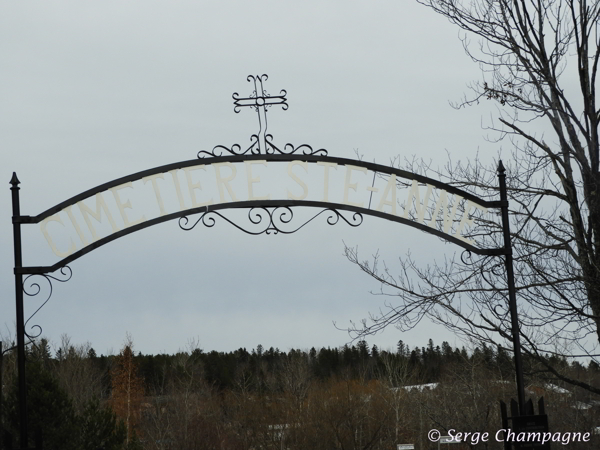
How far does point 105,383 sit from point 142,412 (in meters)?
10.5

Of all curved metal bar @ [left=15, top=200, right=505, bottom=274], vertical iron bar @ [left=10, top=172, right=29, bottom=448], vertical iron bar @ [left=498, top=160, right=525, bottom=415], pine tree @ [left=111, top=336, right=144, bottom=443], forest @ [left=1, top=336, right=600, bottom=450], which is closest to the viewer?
vertical iron bar @ [left=10, top=172, right=29, bottom=448]

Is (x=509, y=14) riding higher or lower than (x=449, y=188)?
higher

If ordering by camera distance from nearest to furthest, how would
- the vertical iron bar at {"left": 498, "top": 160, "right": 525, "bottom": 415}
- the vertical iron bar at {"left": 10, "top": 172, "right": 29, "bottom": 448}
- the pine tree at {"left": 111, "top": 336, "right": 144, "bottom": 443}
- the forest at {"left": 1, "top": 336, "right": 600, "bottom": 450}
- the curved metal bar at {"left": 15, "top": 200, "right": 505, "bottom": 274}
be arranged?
the vertical iron bar at {"left": 10, "top": 172, "right": 29, "bottom": 448} < the vertical iron bar at {"left": 498, "top": 160, "right": 525, "bottom": 415} < the curved metal bar at {"left": 15, "top": 200, "right": 505, "bottom": 274} < the forest at {"left": 1, "top": 336, "right": 600, "bottom": 450} < the pine tree at {"left": 111, "top": 336, "right": 144, "bottom": 443}

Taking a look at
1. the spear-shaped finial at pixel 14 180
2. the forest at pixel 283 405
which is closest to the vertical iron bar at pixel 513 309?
the forest at pixel 283 405

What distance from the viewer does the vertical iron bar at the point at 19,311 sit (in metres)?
6.32

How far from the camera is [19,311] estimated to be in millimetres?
6492

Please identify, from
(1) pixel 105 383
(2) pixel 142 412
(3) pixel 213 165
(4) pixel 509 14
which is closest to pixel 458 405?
(4) pixel 509 14

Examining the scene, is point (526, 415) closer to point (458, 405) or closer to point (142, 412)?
point (458, 405)

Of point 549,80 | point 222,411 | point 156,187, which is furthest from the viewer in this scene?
point 222,411

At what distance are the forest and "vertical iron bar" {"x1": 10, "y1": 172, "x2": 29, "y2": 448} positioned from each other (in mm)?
332

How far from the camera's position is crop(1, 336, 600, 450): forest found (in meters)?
17.0

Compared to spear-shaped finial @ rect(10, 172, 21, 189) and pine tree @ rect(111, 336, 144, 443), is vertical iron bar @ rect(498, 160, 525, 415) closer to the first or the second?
spear-shaped finial @ rect(10, 172, 21, 189)

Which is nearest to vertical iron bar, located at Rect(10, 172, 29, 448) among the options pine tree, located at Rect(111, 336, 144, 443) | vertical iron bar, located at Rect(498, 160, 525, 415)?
vertical iron bar, located at Rect(498, 160, 525, 415)

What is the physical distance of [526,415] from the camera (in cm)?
643
